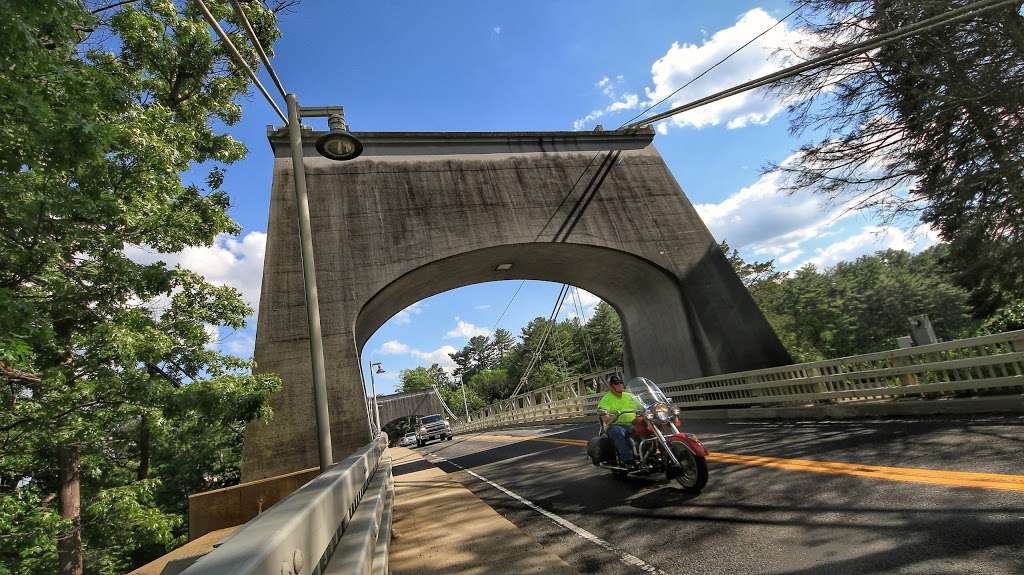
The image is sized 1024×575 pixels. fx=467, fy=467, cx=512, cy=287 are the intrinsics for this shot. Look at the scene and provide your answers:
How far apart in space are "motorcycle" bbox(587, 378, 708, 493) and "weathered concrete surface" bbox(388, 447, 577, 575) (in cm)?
176

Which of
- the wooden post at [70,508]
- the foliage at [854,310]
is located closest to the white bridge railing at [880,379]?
the wooden post at [70,508]

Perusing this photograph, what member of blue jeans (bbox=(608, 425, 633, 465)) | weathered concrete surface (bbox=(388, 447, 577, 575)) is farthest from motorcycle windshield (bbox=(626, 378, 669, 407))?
weathered concrete surface (bbox=(388, 447, 577, 575))

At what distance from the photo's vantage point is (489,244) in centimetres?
1351

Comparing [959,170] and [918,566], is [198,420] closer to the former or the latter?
[918,566]

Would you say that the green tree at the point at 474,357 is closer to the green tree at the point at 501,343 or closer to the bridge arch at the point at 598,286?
the green tree at the point at 501,343

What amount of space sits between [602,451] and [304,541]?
5.35m

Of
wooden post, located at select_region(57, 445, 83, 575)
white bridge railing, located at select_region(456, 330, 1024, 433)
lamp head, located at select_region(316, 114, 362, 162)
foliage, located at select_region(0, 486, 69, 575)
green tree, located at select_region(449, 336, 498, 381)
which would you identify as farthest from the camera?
green tree, located at select_region(449, 336, 498, 381)

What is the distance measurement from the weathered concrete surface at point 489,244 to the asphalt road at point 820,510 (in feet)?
21.4

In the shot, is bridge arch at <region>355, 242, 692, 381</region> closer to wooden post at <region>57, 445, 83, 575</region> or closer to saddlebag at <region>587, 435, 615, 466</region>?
wooden post at <region>57, 445, 83, 575</region>

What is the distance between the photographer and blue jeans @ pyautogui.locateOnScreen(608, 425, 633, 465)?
5883 millimetres

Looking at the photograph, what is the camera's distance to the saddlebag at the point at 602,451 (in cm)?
643

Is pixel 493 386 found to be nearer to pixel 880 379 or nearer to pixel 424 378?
pixel 424 378

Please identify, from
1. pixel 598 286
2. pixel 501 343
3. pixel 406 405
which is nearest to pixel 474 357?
pixel 501 343

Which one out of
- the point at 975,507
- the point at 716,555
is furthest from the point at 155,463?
the point at 975,507
